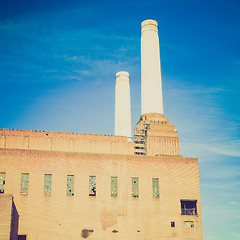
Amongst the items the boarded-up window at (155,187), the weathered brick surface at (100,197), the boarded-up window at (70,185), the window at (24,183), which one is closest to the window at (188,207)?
the weathered brick surface at (100,197)

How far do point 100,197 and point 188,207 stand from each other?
30.2 feet

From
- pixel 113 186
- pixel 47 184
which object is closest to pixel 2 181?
pixel 47 184

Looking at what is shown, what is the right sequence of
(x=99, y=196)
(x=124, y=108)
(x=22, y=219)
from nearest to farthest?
(x=22, y=219)
(x=99, y=196)
(x=124, y=108)

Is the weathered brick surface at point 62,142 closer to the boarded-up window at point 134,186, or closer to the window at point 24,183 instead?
the window at point 24,183

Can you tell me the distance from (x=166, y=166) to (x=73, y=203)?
9.83m

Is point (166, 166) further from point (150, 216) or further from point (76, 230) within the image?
point (76, 230)

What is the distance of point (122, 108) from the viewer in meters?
50.3

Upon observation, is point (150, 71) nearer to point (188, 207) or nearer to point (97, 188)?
point (97, 188)

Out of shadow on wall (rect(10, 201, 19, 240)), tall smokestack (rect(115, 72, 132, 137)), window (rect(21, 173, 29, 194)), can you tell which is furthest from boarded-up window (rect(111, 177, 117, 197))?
tall smokestack (rect(115, 72, 132, 137))

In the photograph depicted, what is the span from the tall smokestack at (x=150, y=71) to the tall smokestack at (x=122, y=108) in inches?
356

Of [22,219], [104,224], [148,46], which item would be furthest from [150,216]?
[148,46]

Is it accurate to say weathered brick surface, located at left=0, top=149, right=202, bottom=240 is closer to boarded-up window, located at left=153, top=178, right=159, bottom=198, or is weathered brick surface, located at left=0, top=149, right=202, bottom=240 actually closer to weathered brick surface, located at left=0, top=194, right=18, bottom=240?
boarded-up window, located at left=153, top=178, right=159, bottom=198

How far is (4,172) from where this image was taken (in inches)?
1248

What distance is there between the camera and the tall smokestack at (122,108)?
5006 cm
